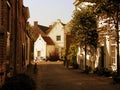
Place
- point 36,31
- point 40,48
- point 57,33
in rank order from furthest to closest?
point 36,31 → point 57,33 → point 40,48

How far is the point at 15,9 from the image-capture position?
59.3 ft

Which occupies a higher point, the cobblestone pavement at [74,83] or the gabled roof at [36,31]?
the gabled roof at [36,31]

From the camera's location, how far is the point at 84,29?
30.6 meters

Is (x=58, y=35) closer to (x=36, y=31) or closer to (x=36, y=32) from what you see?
(x=36, y=32)

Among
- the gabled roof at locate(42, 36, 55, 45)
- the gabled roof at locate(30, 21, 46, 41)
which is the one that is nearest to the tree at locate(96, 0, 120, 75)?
the gabled roof at locate(42, 36, 55, 45)

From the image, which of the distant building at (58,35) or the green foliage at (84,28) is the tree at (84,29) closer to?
the green foliage at (84,28)

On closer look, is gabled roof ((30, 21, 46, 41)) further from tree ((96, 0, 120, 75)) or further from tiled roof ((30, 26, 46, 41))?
tree ((96, 0, 120, 75))

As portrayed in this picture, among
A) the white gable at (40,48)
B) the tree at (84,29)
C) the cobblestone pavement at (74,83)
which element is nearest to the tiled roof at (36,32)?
the white gable at (40,48)

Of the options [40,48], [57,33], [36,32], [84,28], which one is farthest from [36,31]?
[84,28]

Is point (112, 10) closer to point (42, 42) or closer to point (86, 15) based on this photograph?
point (86, 15)

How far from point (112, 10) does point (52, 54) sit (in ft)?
172

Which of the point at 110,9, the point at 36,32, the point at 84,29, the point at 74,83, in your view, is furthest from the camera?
the point at 36,32

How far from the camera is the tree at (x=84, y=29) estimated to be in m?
30.4

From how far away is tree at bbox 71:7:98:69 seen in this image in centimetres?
3039
